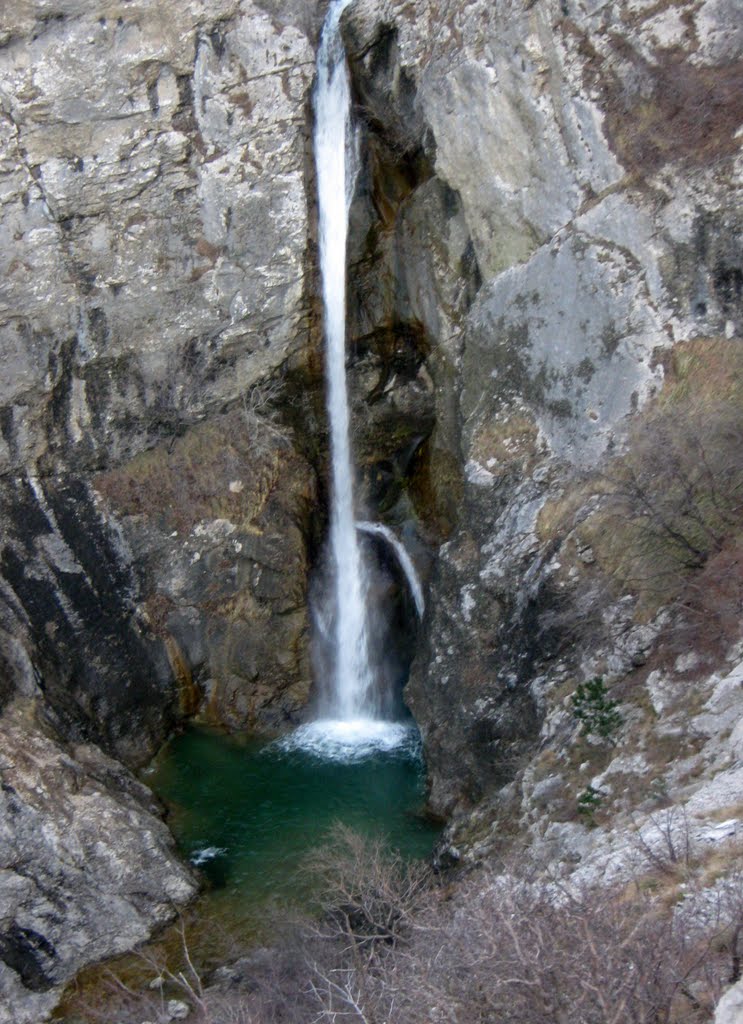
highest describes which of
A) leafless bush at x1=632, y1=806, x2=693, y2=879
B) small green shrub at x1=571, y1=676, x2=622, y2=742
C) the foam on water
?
small green shrub at x1=571, y1=676, x2=622, y2=742

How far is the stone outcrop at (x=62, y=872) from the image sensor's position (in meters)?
11.4

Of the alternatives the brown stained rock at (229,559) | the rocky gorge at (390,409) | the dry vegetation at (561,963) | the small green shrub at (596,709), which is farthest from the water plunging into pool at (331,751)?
the dry vegetation at (561,963)

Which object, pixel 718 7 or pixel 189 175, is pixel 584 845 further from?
pixel 189 175

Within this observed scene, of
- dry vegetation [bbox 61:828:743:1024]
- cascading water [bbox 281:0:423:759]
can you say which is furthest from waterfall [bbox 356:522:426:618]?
dry vegetation [bbox 61:828:743:1024]

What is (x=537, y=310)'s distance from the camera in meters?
13.2

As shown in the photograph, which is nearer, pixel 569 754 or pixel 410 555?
pixel 569 754

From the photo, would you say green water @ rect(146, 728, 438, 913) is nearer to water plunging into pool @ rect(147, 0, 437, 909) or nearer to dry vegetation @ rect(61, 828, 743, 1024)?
water plunging into pool @ rect(147, 0, 437, 909)

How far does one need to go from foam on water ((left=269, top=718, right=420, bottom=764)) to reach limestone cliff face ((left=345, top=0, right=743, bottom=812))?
1731 mm

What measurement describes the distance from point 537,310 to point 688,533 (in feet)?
13.7

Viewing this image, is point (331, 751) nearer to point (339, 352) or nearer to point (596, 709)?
point (596, 709)

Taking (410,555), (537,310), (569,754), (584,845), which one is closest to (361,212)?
(537,310)

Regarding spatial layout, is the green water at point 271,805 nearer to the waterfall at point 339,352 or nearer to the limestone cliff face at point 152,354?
the limestone cliff face at point 152,354

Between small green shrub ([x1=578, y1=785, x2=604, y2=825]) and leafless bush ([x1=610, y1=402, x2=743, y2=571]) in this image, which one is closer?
small green shrub ([x1=578, y1=785, x2=604, y2=825])

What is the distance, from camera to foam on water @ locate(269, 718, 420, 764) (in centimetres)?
1595
